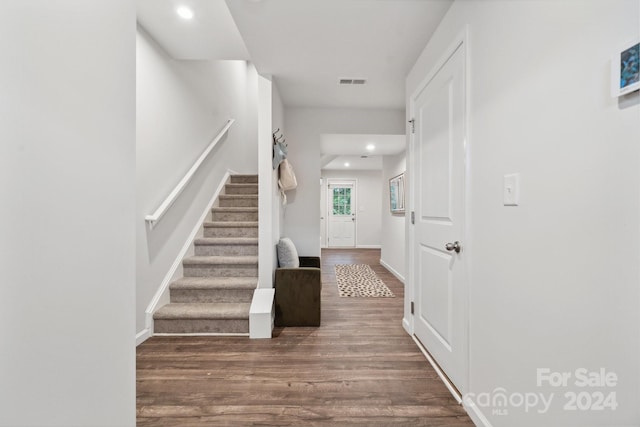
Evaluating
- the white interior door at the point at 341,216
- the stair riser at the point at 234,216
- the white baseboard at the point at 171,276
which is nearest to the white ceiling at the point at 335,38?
the stair riser at the point at 234,216

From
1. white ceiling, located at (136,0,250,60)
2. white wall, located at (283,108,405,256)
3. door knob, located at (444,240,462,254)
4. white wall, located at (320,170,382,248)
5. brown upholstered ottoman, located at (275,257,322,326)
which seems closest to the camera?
door knob, located at (444,240,462,254)

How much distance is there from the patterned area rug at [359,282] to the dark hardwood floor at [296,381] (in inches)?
40.9

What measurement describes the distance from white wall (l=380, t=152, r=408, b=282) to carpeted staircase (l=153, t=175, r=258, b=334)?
245cm

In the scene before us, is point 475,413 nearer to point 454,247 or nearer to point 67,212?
point 454,247

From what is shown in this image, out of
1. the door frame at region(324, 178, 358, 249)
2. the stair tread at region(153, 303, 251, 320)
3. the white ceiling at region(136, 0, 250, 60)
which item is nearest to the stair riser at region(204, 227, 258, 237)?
the stair tread at region(153, 303, 251, 320)

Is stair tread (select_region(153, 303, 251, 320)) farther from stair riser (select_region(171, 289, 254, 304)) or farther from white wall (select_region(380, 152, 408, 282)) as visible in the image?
white wall (select_region(380, 152, 408, 282))

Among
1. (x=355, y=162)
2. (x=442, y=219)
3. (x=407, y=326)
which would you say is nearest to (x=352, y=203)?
(x=355, y=162)

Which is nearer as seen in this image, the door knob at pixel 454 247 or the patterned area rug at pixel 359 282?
the door knob at pixel 454 247

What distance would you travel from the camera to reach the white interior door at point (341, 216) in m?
8.25

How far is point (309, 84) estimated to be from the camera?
9.39ft

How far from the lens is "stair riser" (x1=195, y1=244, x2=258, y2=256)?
3.04 m

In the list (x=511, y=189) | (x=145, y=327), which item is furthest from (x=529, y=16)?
(x=145, y=327)

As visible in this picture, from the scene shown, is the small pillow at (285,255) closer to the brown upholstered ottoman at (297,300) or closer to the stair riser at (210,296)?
the brown upholstered ottoman at (297,300)

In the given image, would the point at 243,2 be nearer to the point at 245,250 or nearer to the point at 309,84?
the point at 309,84
